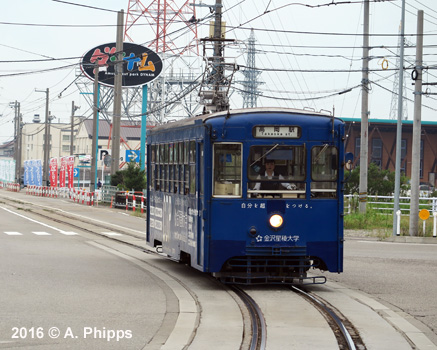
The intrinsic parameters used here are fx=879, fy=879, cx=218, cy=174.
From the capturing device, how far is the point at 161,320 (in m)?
10.7

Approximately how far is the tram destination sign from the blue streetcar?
16mm

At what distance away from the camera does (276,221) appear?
13703 mm

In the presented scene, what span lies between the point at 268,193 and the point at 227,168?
0.75m

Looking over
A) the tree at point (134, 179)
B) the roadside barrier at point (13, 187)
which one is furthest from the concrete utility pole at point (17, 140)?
the tree at point (134, 179)

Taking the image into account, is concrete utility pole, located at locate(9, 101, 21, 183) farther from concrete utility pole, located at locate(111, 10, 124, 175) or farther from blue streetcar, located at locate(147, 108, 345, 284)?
blue streetcar, located at locate(147, 108, 345, 284)

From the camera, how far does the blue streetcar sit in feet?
44.8

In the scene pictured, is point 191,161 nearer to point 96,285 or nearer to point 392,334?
point 96,285

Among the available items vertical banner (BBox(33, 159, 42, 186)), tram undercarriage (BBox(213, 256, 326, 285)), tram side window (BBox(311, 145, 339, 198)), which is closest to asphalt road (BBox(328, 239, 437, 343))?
tram undercarriage (BBox(213, 256, 326, 285))

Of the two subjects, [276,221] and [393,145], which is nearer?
[276,221]

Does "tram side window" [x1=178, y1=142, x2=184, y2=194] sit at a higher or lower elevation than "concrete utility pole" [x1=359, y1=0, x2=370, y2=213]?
lower

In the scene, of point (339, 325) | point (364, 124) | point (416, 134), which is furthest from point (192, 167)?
point (364, 124)

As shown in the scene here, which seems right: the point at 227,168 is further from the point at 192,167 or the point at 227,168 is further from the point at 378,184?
the point at 378,184

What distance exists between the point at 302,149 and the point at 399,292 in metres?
2.83

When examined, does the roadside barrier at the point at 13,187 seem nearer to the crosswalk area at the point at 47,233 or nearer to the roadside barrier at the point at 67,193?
the roadside barrier at the point at 67,193
